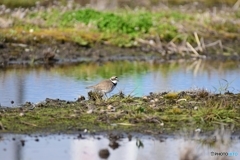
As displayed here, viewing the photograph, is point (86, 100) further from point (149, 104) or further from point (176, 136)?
point (176, 136)

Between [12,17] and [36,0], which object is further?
[36,0]

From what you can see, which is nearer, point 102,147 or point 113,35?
point 102,147

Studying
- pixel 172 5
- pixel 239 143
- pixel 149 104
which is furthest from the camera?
pixel 172 5

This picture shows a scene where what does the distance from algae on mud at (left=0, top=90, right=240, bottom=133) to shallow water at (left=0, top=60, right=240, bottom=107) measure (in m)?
1.21

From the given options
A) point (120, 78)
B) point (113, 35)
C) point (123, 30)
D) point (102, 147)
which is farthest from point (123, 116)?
point (123, 30)

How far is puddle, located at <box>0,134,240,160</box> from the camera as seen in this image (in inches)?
405

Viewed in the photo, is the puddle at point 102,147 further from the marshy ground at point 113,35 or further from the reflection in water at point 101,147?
the marshy ground at point 113,35

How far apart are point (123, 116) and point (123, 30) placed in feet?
37.7

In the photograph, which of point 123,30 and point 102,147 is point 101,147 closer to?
point 102,147

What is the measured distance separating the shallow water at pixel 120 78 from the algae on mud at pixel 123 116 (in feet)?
3.97

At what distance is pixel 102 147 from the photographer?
1072 centimetres

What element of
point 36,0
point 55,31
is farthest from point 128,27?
point 36,0

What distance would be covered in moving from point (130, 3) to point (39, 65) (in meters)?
12.4

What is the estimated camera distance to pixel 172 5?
32219 millimetres
